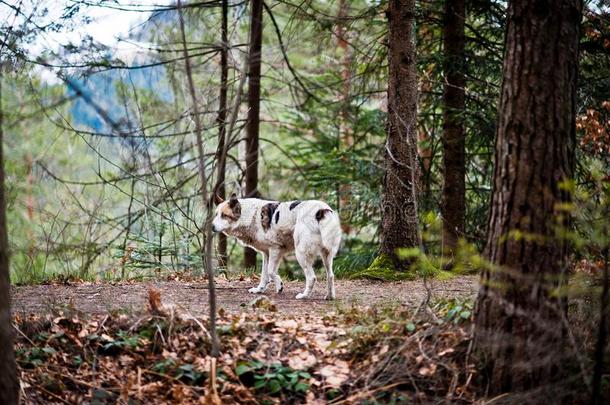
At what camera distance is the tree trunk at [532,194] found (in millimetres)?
5102

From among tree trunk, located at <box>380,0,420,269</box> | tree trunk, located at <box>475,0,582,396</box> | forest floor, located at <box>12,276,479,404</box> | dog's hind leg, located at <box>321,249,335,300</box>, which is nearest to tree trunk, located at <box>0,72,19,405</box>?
forest floor, located at <box>12,276,479,404</box>

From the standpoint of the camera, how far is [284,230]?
9.21 meters

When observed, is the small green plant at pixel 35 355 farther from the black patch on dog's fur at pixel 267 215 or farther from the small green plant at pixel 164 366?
the black patch on dog's fur at pixel 267 215

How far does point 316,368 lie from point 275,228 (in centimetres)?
358

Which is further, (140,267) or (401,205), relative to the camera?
(140,267)

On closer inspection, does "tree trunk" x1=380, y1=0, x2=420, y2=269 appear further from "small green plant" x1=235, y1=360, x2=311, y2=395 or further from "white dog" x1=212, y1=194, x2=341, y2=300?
"small green plant" x1=235, y1=360, x2=311, y2=395

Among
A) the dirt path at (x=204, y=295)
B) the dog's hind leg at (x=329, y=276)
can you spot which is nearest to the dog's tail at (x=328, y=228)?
the dog's hind leg at (x=329, y=276)

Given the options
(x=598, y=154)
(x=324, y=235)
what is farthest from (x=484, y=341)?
(x=598, y=154)

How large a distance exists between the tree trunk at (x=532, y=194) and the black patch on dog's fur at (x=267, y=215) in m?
4.54

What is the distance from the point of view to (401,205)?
10.8 m

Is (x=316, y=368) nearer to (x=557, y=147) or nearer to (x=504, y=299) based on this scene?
(x=504, y=299)

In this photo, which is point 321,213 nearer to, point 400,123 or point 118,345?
point 400,123

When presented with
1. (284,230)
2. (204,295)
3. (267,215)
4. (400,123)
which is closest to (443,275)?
(400,123)

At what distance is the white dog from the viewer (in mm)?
8625
